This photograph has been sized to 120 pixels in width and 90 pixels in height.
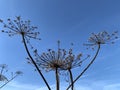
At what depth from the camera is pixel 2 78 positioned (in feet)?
128

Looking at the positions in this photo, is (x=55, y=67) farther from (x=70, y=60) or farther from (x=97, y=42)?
(x=97, y=42)

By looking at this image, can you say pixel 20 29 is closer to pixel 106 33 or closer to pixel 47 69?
pixel 47 69

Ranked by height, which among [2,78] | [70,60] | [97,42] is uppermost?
[97,42]

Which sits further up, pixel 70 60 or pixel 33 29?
pixel 33 29

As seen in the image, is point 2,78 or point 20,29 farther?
point 2,78

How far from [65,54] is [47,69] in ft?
5.68

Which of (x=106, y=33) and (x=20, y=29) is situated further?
(x=106, y=33)

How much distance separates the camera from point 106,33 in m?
17.3

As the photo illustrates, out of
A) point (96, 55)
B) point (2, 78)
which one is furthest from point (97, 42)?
point (2, 78)

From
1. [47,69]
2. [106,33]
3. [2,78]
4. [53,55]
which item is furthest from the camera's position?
[2,78]

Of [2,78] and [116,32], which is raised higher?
[116,32]

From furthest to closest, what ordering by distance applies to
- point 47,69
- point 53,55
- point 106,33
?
point 106,33 < point 47,69 < point 53,55

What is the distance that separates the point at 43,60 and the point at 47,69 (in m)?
1.35

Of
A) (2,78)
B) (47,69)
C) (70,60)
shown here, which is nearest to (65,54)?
(70,60)
